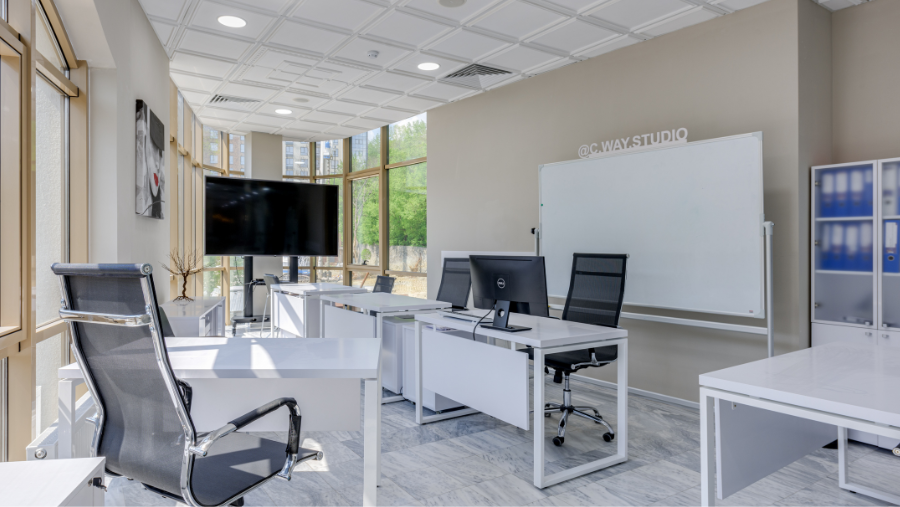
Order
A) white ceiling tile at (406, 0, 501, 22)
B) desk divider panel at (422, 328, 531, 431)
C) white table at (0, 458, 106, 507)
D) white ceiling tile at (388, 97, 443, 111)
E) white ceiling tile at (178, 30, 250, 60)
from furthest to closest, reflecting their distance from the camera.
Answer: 1. white ceiling tile at (388, 97, 443, 111)
2. white ceiling tile at (178, 30, 250, 60)
3. white ceiling tile at (406, 0, 501, 22)
4. desk divider panel at (422, 328, 531, 431)
5. white table at (0, 458, 106, 507)

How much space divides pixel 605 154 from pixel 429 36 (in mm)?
1854

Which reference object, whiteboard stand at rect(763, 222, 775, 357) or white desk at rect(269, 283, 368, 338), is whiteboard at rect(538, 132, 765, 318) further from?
white desk at rect(269, 283, 368, 338)

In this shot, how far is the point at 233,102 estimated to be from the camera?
6410 millimetres

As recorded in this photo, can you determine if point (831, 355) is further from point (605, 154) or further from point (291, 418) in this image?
point (605, 154)

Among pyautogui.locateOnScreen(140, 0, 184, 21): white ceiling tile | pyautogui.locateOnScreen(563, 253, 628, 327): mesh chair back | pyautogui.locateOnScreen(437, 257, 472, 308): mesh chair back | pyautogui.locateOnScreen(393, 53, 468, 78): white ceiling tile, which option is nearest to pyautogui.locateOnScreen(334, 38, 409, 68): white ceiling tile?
pyautogui.locateOnScreen(393, 53, 468, 78): white ceiling tile

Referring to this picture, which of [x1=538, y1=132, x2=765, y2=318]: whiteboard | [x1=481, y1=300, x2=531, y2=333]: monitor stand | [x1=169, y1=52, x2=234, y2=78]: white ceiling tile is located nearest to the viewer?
[x1=481, y1=300, x2=531, y2=333]: monitor stand

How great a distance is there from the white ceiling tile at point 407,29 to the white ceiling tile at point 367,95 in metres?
1.51

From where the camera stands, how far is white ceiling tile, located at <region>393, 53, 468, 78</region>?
4.93 m

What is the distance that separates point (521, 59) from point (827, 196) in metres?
2.80

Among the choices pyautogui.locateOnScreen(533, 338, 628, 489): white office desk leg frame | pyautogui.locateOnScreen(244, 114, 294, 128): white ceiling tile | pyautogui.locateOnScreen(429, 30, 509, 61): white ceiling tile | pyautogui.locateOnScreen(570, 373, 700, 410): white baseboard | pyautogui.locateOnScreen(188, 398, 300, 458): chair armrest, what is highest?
pyautogui.locateOnScreen(244, 114, 294, 128): white ceiling tile

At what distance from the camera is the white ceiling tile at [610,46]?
4.46 m

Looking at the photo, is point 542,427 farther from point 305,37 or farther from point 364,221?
point 364,221

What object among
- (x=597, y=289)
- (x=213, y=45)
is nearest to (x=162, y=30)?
(x=213, y=45)

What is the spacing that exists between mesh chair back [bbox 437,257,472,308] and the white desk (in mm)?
1287
